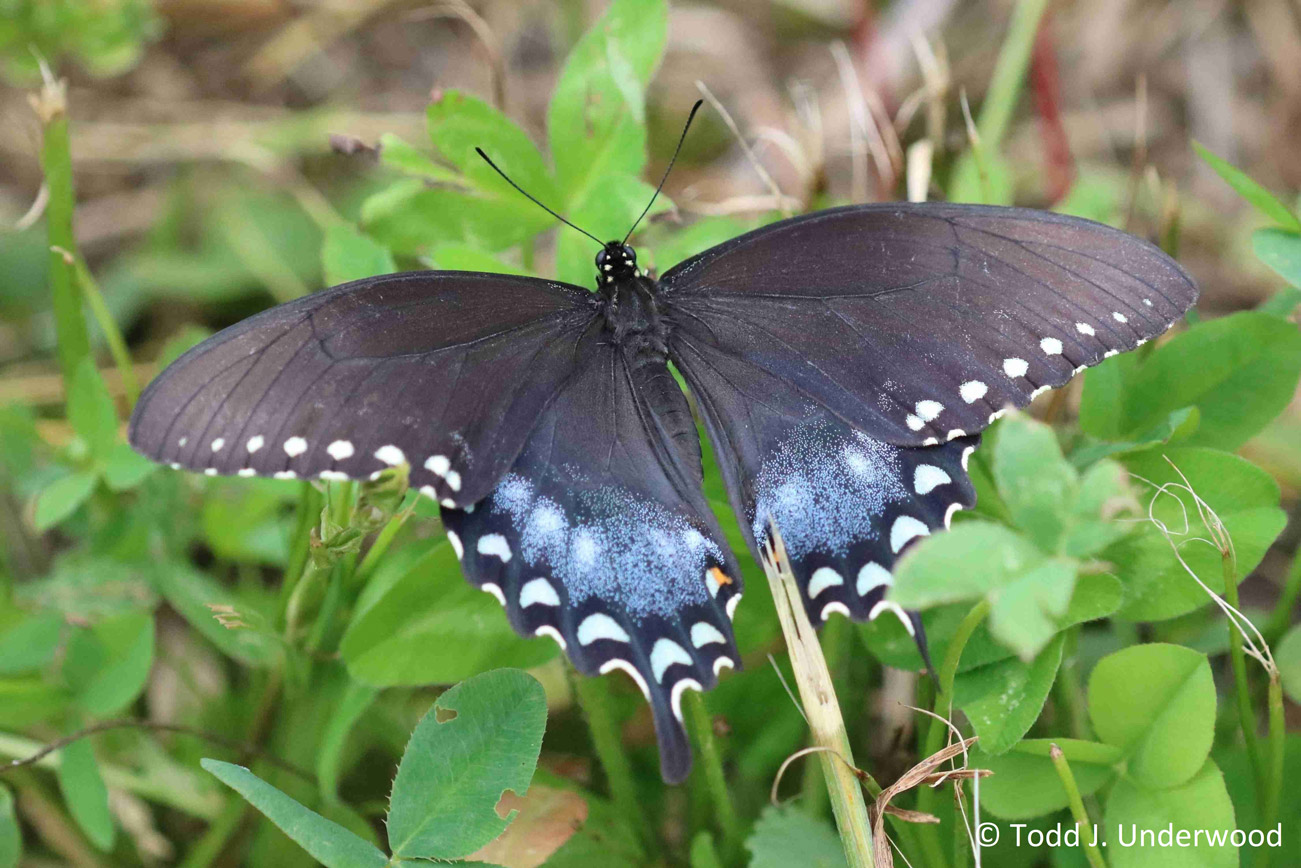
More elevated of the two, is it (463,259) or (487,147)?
(487,147)

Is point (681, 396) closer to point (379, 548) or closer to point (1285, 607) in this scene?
point (379, 548)

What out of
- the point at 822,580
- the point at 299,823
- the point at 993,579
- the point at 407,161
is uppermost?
the point at 407,161

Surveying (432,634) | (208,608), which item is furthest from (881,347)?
(208,608)

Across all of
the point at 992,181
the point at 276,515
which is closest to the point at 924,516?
the point at 992,181

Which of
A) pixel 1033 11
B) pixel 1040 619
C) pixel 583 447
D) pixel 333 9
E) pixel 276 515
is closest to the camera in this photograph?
pixel 1040 619

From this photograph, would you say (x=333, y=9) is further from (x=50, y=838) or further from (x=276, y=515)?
(x=50, y=838)

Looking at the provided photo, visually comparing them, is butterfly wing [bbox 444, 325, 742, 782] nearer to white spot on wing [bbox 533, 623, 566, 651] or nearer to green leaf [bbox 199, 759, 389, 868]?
white spot on wing [bbox 533, 623, 566, 651]

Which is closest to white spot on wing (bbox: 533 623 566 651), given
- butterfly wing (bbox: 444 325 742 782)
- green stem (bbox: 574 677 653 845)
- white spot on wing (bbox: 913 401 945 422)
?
butterfly wing (bbox: 444 325 742 782)
